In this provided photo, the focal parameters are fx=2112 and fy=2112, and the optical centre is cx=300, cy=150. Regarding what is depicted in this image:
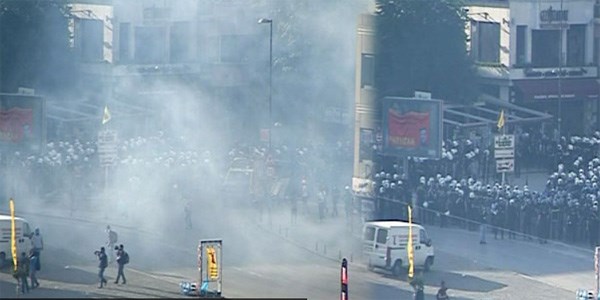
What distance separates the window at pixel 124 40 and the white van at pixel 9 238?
23.5 ft

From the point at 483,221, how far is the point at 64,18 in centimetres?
795

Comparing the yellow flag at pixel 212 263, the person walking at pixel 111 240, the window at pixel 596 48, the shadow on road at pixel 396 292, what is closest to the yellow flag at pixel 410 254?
the shadow on road at pixel 396 292

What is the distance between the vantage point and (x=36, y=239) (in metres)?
26.5

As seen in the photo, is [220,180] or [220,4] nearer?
[220,180]

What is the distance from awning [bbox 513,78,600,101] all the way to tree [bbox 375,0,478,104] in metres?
1.89

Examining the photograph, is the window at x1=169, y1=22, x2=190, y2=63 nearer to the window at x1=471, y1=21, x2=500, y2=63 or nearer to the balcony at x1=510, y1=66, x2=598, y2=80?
the window at x1=471, y1=21, x2=500, y2=63

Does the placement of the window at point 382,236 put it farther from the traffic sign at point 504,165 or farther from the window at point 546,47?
the window at point 546,47

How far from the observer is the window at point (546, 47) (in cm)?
4291

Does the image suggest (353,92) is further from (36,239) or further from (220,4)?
(36,239)

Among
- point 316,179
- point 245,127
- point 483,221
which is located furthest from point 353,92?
point 483,221

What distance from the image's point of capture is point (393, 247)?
27547mm

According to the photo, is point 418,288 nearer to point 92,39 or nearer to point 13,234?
point 13,234

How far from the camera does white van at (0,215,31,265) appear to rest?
1049 inches

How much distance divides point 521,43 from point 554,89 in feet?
3.97
